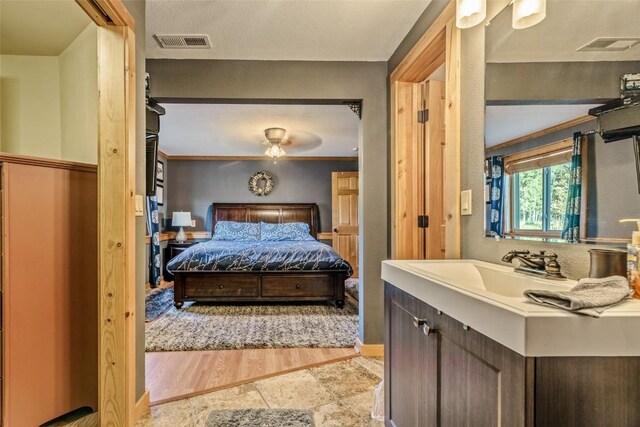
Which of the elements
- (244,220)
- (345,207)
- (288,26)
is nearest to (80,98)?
(288,26)

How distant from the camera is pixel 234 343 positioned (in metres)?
2.85

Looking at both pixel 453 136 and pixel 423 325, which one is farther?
pixel 453 136

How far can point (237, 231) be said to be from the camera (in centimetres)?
559

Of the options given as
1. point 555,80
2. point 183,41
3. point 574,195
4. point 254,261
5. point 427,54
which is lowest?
point 254,261

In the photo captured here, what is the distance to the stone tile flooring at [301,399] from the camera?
5.74 feet

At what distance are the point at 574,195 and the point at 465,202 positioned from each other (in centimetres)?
53

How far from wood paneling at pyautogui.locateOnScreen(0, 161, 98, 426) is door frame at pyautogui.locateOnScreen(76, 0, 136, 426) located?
33 cm

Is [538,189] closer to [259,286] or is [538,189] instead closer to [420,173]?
[420,173]

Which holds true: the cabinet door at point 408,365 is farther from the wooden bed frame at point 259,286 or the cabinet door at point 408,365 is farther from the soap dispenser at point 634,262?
the wooden bed frame at point 259,286

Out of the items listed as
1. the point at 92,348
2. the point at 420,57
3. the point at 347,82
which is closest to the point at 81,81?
the point at 92,348

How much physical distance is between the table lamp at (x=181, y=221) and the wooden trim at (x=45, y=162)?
4.11m

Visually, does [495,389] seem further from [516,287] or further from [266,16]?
[266,16]

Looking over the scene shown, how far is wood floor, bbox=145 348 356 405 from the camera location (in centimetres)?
211

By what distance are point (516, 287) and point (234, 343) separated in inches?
95.1
